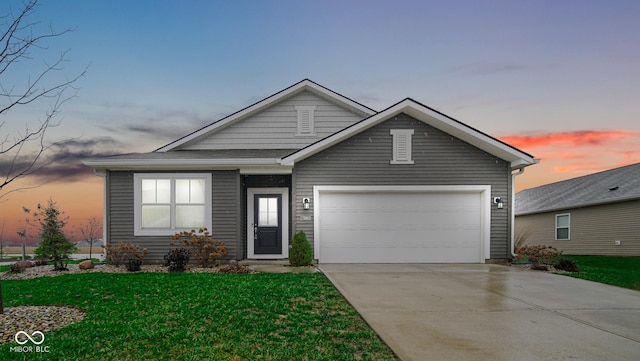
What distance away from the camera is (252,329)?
5066 mm

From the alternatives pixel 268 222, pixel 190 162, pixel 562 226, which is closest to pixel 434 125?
pixel 268 222

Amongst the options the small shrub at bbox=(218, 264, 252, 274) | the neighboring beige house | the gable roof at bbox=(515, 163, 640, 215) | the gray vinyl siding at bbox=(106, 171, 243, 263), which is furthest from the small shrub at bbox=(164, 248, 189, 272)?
the gable roof at bbox=(515, 163, 640, 215)

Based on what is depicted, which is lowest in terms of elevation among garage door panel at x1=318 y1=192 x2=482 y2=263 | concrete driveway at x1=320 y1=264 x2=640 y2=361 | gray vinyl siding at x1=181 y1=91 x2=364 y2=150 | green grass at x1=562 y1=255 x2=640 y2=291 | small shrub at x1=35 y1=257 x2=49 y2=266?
green grass at x1=562 y1=255 x2=640 y2=291

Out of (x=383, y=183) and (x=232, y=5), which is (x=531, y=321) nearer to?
(x=383, y=183)

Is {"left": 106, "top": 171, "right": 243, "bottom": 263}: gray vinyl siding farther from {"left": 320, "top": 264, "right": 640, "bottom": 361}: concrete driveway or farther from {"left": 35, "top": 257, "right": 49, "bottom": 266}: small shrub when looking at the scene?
{"left": 320, "top": 264, "right": 640, "bottom": 361}: concrete driveway

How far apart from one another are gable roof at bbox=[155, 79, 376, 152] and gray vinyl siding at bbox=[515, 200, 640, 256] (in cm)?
1010

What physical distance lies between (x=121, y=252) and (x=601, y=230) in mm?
19660

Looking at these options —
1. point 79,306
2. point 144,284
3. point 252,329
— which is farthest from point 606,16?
point 79,306

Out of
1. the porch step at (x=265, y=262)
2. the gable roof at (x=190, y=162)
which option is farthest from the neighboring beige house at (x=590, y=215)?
the gable roof at (x=190, y=162)

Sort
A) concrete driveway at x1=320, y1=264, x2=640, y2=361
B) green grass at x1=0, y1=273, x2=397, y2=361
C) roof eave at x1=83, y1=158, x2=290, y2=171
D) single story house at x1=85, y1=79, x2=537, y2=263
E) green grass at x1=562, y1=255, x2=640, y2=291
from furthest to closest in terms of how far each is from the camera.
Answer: single story house at x1=85, y1=79, x2=537, y2=263
roof eave at x1=83, y1=158, x2=290, y2=171
green grass at x1=562, y1=255, x2=640, y2=291
concrete driveway at x1=320, y1=264, x2=640, y2=361
green grass at x1=0, y1=273, x2=397, y2=361

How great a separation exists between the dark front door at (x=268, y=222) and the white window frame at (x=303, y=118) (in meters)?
2.52

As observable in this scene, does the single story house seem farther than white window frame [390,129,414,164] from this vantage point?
No

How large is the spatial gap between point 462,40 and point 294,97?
6060 millimetres

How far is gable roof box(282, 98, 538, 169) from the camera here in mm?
11164
